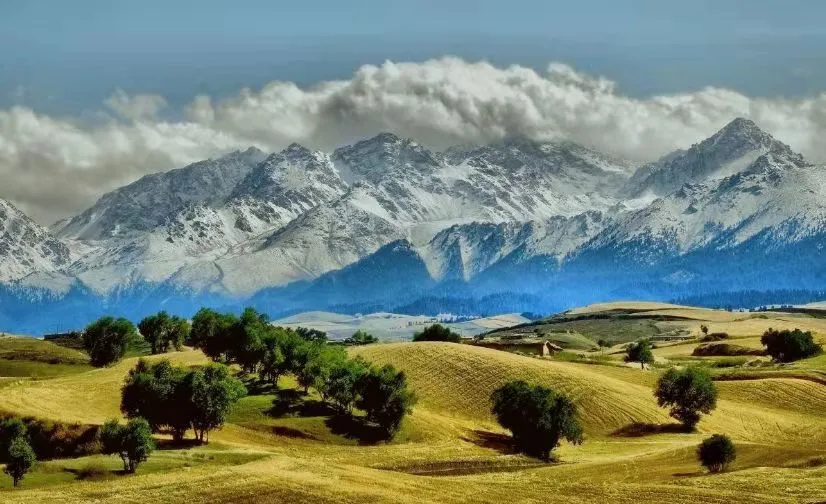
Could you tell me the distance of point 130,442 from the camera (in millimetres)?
115688

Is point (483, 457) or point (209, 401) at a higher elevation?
point (209, 401)

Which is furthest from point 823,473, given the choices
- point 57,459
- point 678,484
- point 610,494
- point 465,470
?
point 57,459

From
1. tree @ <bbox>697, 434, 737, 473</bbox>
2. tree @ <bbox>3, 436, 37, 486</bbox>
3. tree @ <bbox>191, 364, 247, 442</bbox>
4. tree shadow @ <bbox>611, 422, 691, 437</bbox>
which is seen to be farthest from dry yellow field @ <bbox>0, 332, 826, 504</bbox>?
tree @ <bbox>3, 436, 37, 486</bbox>

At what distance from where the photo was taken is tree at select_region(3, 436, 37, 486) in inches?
4289

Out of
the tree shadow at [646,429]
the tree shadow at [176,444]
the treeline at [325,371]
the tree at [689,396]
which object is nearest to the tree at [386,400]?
the treeline at [325,371]

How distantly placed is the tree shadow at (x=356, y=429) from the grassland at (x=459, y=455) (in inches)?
48.5

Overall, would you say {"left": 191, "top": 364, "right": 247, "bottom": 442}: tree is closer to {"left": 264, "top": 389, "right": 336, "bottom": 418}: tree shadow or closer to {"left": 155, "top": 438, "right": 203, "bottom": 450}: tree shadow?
Answer: {"left": 155, "top": 438, "right": 203, "bottom": 450}: tree shadow

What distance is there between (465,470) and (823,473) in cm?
3981

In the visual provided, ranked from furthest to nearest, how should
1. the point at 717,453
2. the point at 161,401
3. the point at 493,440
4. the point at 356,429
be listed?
the point at 493,440, the point at 356,429, the point at 161,401, the point at 717,453

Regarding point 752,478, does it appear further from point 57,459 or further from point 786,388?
point 786,388

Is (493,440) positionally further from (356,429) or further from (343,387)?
(343,387)

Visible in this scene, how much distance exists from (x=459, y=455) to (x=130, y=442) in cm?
4191

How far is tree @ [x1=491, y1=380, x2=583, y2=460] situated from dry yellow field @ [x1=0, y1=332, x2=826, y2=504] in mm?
2780

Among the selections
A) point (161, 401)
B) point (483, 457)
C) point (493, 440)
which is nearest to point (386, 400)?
point (493, 440)
